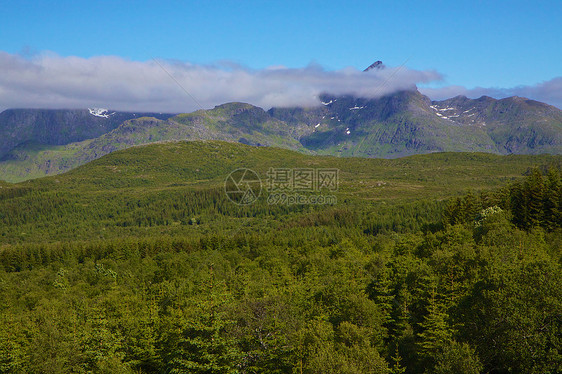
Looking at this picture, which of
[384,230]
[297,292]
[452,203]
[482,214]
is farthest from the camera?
[384,230]

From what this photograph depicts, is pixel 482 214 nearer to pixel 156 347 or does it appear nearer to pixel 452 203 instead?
pixel 452 203

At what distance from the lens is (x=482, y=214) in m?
80.9

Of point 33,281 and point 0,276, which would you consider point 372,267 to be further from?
point 0,276

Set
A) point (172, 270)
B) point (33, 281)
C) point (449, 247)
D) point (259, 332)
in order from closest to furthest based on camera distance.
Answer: point (259, 332), point (449, 247), point (172, 270), point (33, 281)

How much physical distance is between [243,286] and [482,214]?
5061cm

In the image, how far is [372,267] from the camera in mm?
69312

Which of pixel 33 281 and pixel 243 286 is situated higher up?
pixel 243 286

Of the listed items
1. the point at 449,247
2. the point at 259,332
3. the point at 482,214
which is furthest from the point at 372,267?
the point at 259,332

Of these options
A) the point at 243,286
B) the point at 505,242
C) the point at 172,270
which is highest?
the point at 505,242

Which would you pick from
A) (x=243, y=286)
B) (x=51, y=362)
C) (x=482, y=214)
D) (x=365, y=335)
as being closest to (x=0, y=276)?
(x=243, y=286)

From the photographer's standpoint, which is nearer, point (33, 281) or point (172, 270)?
point (172, 270)

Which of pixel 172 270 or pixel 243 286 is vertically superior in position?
pixel 243 286

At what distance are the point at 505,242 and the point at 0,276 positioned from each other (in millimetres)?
143891

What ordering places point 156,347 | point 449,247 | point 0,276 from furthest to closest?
1. point 0,276
2. point 449,247
3. point 156,347
